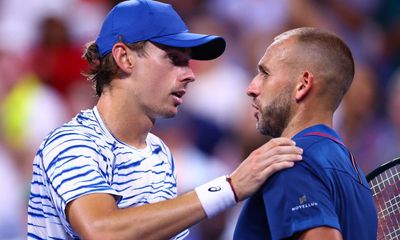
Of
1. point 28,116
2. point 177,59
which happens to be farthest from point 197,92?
point 177,59

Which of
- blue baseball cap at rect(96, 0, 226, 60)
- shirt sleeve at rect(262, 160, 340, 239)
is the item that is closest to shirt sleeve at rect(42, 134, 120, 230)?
blue baseball cap at rect(96, 0, 226, 60)

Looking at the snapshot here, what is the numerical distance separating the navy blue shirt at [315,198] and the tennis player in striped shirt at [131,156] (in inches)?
2.4

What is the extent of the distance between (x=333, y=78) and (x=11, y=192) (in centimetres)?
322

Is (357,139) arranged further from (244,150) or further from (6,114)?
(6,114)

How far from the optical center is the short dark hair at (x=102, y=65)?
384 cm

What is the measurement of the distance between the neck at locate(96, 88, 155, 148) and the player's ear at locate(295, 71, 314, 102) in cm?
83

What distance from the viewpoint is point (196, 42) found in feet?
12.5

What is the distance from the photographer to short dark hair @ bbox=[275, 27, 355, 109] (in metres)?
3.29

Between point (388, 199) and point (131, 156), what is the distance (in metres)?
1.09

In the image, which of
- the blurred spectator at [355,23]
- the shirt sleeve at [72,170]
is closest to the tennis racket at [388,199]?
the shirt sleeve at [72,170]

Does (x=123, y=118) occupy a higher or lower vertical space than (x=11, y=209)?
lower

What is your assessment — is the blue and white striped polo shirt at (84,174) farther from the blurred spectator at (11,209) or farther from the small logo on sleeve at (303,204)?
the blurred spectator at (11,209)

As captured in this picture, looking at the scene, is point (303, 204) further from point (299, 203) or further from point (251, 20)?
point (251, 20)

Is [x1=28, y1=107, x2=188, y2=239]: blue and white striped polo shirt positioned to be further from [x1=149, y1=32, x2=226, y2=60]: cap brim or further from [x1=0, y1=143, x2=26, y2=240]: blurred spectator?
[x1=0, y1=143, x2=26, y2=240]: blurred spectator
